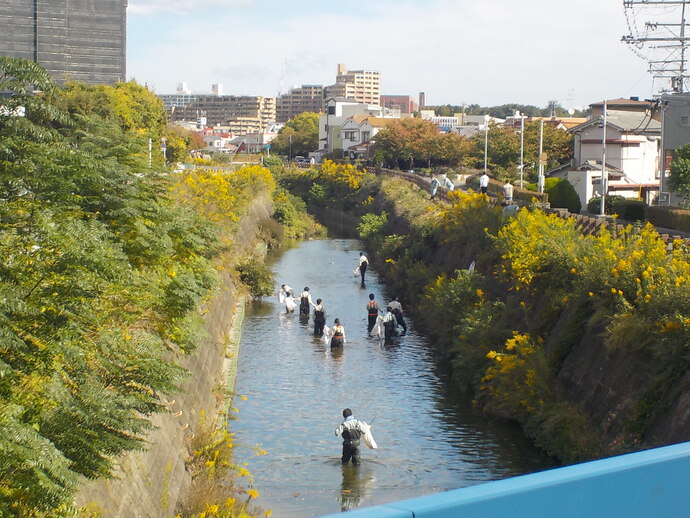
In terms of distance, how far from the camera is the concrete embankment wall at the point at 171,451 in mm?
10203

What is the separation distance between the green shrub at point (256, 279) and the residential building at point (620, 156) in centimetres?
1387

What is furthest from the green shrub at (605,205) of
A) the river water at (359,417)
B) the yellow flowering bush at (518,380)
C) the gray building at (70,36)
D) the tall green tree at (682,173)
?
the gray building at (70,36)

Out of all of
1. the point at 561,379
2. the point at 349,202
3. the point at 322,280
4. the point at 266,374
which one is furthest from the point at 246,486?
the point at 349,202

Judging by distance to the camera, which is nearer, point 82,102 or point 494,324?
point 494,324

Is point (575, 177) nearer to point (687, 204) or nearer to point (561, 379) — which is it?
point (687, 204)

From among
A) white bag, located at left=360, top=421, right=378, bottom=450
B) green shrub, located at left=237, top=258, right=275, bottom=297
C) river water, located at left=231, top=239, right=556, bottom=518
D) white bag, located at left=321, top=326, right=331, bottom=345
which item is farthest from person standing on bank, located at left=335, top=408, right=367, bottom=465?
green shrub, located at left=237, top=258, right=275, bottom=297

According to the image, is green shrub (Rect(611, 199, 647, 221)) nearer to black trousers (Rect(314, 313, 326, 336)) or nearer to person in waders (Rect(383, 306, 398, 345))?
person in waders (Rect(383, 306, 398, 345))

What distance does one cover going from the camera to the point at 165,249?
16.8 metres

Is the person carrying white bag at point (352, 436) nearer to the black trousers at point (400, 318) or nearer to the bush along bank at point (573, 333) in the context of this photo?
the bush along bank at point (573, 333)

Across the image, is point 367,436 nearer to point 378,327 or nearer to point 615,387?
point 615,387

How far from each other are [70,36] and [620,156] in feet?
287

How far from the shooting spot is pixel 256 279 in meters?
36.3

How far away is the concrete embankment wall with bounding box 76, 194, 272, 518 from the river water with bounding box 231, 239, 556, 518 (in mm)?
853

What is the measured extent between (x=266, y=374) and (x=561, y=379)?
816 cm
